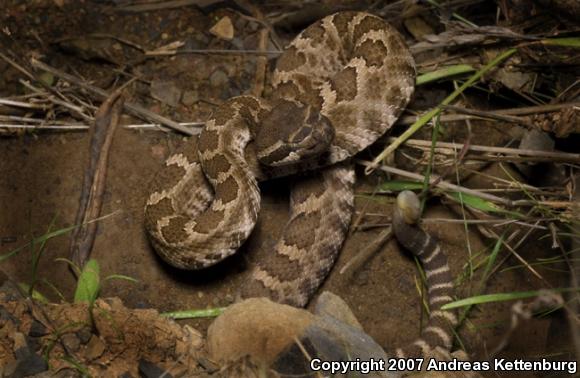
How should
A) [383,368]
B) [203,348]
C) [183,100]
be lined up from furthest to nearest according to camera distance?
[183,100], [203,348], [383,368]

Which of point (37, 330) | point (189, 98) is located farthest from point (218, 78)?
point (37, 330)

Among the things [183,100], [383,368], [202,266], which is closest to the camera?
[383,368]

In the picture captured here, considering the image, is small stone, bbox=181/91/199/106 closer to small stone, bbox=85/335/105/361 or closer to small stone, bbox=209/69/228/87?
small stone, bbox=209/69/228/87

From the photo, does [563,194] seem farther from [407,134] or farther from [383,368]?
[383,368]

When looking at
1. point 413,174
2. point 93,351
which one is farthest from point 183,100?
point 93,351

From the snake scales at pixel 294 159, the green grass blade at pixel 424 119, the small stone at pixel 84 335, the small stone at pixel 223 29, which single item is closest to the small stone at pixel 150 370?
the small stone at pixel 84 335

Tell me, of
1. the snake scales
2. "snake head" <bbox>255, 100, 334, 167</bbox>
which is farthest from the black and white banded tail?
"snake head" <bbox>255, 100, 334, 167</bbox>

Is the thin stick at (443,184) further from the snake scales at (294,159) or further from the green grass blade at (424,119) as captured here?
the snake scales at (294,159)
